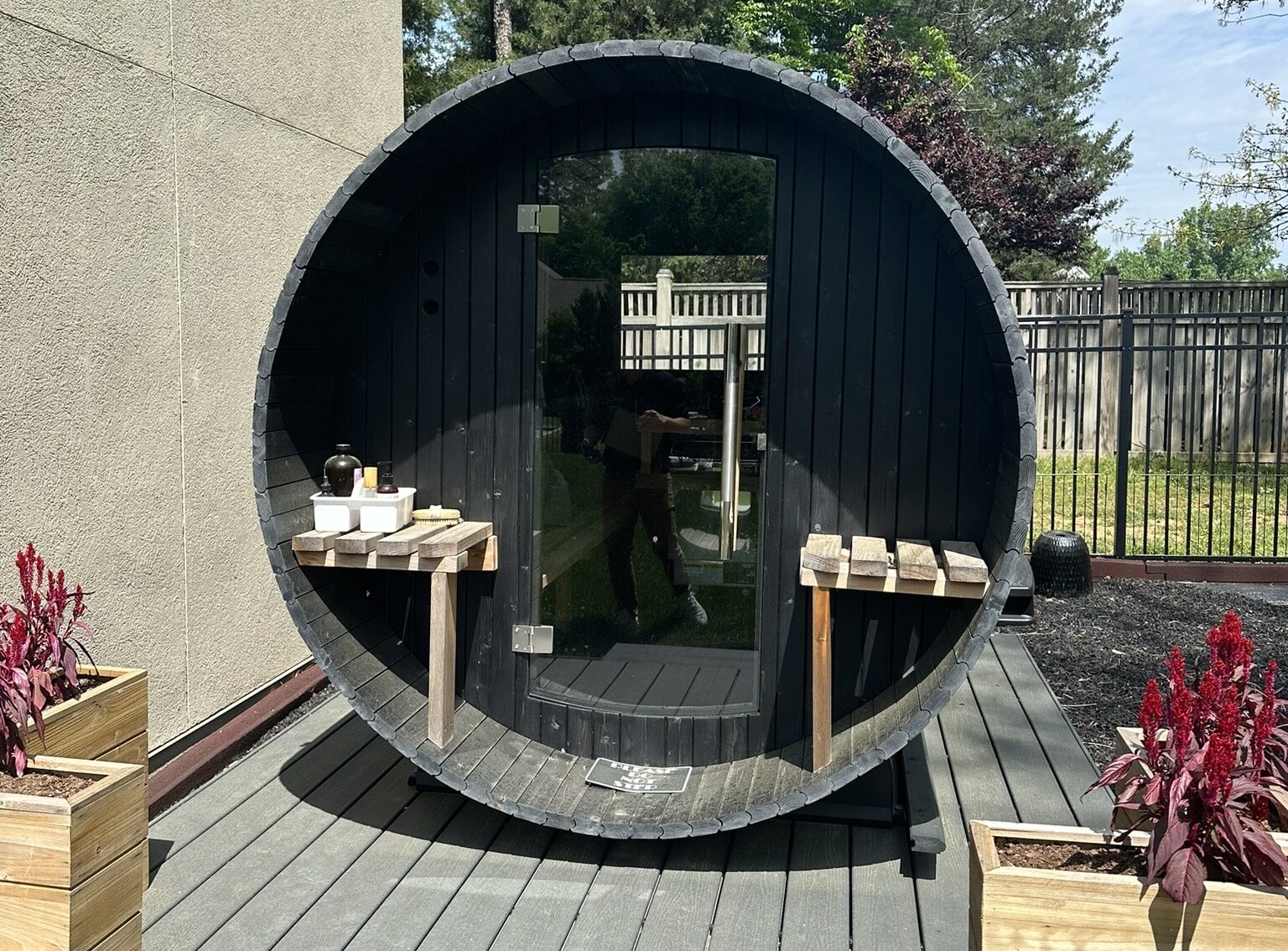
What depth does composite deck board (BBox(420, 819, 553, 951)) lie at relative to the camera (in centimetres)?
316

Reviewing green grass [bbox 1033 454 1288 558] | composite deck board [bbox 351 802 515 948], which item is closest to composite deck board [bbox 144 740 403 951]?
composite deck board [bbox 351 802 515 948]

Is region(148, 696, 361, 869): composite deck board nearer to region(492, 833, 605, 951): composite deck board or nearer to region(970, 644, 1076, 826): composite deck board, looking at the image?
region(492, 833, 605, 951): composite deck board

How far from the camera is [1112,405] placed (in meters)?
13.3

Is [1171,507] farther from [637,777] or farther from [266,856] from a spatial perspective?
[266,856]

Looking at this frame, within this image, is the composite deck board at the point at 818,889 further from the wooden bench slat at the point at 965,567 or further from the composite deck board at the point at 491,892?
the wooden bench slat at the point at 965,567

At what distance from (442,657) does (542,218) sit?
154cm

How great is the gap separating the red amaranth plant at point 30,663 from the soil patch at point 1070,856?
Answer: 91.2 inches

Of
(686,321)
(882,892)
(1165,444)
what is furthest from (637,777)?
(1165,444)

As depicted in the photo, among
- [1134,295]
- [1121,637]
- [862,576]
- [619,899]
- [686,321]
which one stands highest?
[1134,295]

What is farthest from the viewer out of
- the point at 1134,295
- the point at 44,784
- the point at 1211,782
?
the point at 1134,295

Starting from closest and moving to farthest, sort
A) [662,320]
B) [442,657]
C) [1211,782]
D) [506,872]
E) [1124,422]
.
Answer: [1211,782] < [506,872] < [442,657] < [662,320] < [1124,422]

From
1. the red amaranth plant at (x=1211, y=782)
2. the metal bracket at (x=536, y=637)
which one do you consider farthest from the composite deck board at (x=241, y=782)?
the red amaranth plant at (x=1211, y=782)

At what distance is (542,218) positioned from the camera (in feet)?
13.2

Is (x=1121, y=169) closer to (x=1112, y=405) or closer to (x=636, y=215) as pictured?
(x=1112, y=405)
